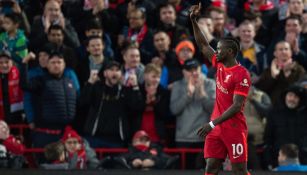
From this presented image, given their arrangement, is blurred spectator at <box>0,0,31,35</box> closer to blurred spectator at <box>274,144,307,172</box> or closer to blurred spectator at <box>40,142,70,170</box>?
blurred spectator at <box>40,142,70,170</box>

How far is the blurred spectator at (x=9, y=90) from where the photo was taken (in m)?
13.4

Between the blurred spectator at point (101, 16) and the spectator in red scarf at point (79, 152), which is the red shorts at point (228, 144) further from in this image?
the blurred spectator at point (101, 16)

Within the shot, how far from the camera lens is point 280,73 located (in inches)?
527

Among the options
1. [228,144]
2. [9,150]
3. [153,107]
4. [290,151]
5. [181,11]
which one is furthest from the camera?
[181,11]

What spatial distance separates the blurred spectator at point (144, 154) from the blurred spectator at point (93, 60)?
131 centimetres

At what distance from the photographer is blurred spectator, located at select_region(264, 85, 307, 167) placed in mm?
12664

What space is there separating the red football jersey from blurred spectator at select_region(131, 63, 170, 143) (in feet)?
10.7

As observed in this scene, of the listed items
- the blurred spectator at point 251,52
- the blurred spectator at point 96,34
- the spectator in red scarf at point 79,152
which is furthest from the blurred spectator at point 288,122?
the blurred spectator at point 96,34

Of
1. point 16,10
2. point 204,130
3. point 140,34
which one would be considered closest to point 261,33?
point 140,34

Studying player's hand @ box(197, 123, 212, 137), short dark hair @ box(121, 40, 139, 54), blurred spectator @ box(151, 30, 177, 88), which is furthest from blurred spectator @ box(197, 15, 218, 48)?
player's hand @ box(197, 123, 212, 137)

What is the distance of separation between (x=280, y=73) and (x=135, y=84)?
7.04 feet

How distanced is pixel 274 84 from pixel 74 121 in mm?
3001

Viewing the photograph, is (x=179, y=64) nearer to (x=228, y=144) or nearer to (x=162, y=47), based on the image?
(x=162, y=47)

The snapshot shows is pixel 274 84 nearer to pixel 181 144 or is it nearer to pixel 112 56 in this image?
pixel 181 144
